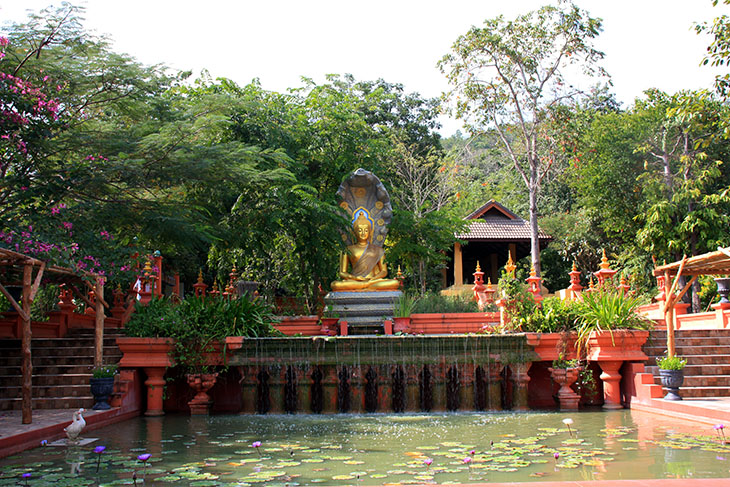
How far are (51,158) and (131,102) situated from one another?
5.87 ft

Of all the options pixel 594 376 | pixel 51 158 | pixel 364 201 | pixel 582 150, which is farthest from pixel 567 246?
pixel 51 158

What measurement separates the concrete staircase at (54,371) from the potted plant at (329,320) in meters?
3.96

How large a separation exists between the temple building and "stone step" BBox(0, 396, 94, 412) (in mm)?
19279

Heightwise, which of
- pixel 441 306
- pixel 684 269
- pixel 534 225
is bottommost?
pixel 441 306

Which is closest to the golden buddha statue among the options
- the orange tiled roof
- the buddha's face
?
the buddha's face

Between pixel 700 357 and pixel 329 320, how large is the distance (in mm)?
6915

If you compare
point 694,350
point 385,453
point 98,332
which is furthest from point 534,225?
point 385,453

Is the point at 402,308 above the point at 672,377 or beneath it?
above

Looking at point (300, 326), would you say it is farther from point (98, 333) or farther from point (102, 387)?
point (102, 387)

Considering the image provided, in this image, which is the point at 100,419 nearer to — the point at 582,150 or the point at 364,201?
the point at 364,201

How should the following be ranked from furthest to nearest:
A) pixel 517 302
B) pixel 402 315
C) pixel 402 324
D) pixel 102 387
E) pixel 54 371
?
pixel 402 315 → pixel 402 324 → pixel 517 302 → pixel 54 371 → pixel 102 387

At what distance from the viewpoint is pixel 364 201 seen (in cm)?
1658

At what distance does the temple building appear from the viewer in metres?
28.8

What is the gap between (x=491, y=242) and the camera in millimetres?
29281
